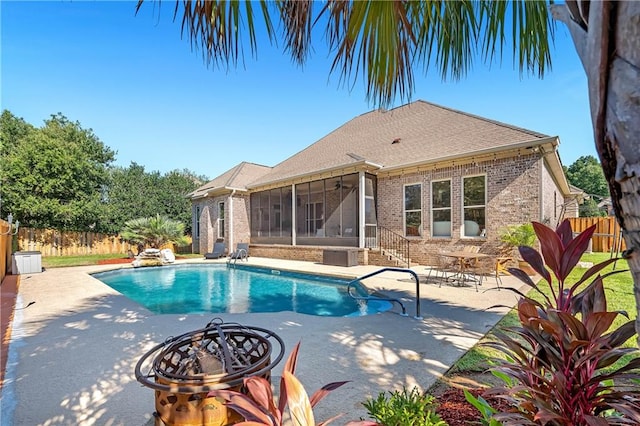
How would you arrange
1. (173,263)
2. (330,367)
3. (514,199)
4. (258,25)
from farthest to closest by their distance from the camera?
1. (173,263)
2. (514,199)
3. (330,367)
4. (258,25)

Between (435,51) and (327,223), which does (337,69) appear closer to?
(435,51)

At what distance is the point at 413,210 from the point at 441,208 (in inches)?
44.2

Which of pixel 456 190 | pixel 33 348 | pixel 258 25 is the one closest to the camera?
pixel 258 25

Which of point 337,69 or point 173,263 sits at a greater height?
point 337,69

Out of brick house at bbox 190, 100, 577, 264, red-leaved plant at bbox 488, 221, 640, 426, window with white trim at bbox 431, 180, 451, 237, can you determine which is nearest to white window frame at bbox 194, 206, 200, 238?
brick house at bbox 190, 100, 577, 264

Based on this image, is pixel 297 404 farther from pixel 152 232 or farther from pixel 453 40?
pixel 152 232

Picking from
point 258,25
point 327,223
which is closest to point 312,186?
point 327,223

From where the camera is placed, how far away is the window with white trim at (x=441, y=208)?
11391 mm

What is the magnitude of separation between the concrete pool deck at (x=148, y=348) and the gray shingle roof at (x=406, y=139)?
243 inches

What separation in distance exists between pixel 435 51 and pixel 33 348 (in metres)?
5.93

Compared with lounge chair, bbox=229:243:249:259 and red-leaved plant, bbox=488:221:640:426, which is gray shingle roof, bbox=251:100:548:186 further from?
red-leaved plant, bbox=488:221:640:426

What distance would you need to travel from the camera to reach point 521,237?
871 cm

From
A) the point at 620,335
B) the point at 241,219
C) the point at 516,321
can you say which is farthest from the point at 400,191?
the point at 620,335

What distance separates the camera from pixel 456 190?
11086 mm
